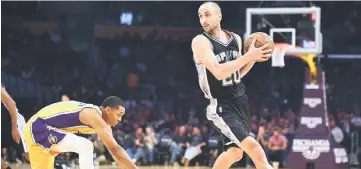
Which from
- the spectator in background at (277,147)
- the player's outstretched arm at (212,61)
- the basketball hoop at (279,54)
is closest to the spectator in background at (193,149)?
the spectator in background at (277,147)

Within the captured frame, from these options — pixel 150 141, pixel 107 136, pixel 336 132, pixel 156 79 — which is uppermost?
pixel 107 136

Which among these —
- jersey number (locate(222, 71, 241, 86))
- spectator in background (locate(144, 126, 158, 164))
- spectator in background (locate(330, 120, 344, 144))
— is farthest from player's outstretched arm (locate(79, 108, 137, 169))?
spectator in background (locate(330, 120, 344, 144))

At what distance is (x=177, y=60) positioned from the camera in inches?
655

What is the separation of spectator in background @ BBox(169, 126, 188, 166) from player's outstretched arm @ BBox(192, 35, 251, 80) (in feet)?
29.4

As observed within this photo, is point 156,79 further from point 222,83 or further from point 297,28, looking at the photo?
point 222,83

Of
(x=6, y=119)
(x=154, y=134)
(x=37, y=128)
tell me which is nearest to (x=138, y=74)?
(x=154, y=134)

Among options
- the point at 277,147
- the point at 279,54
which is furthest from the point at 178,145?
the point at 279,54

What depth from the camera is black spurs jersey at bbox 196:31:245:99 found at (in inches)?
203

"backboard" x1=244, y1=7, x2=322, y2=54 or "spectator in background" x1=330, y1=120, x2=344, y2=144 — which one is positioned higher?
"backboard" x1=244, y1=7, x2=322, y2=54

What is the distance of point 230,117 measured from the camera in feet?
16.8

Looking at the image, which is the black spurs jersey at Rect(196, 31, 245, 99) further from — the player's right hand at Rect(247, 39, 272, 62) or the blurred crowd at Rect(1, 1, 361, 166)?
the blurred crowd at Rect(1, 1, 361, 166)

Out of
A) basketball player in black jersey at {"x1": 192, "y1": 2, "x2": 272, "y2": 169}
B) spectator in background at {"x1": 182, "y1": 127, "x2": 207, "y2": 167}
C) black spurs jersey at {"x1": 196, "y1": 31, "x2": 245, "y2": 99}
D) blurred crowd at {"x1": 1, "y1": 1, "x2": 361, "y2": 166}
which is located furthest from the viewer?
blurred crowd at {"x1": 1, "y1": 1, "x2": 361, "y2": 166}

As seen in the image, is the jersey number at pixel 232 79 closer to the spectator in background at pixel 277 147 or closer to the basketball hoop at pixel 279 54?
the basketball hoop at pixel 279 54

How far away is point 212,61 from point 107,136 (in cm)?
103
